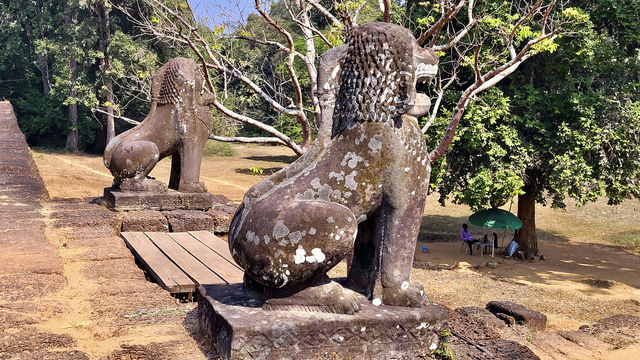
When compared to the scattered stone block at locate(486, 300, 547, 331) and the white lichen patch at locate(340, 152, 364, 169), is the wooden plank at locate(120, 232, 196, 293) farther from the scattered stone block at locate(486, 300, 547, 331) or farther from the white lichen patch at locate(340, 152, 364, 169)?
the scattered stone block at locate(486, 300, 547, 331)

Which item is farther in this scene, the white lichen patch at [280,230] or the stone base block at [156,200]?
the stone base block at [156,200]

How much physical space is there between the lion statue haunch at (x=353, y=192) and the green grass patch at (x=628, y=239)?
1319cm

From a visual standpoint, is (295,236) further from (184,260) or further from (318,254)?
(184,260)

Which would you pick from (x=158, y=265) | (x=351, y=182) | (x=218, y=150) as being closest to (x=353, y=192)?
(x=351, y=182)

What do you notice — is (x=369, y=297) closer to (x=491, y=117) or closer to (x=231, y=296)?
(x=231, y=296)

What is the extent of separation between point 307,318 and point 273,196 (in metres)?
0.60

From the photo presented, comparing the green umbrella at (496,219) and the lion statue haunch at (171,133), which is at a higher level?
the lion statue haunch at (171,133)

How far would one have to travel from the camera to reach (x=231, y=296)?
9.92 ft

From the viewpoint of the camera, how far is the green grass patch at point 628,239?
1425cm

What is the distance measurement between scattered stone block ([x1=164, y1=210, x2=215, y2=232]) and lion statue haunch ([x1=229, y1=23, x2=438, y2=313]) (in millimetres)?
3585

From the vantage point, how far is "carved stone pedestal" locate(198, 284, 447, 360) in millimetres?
2566

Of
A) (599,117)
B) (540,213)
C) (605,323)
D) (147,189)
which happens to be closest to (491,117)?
(599,117)

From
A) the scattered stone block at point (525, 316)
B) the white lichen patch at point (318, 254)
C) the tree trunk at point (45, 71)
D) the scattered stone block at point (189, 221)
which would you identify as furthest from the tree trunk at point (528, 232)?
the tree trunk at point (45, 71)

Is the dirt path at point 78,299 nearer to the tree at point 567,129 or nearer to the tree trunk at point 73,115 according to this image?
the tree at point 567,129
